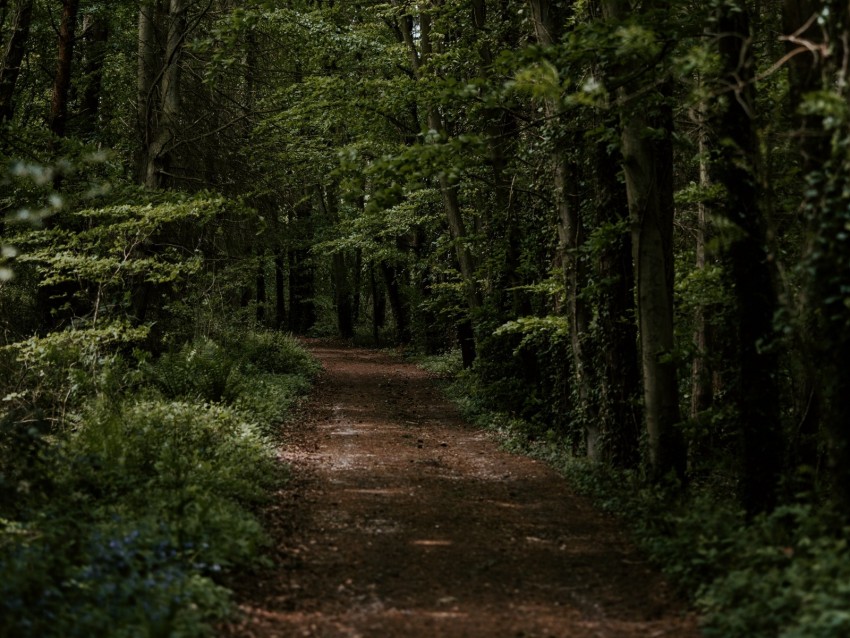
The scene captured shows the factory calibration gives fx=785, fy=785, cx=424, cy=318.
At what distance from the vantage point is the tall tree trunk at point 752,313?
7.69m

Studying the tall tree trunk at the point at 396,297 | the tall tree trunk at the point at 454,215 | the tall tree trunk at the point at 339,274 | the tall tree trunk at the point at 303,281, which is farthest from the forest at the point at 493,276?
the tall tree trunk at the point at 339,274

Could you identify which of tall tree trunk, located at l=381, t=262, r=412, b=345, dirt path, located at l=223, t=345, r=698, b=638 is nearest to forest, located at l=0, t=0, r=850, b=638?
dirt path, located at l=223, t=345, r=698, b=638

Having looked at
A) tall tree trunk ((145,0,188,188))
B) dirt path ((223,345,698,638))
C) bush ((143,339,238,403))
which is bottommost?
dirt path ((223,345,698,638))

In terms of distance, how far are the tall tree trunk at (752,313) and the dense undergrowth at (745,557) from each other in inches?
17.6

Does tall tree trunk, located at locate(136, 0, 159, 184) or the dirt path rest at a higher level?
tall tree trunk, located at locate(136, 0, 159, 184)

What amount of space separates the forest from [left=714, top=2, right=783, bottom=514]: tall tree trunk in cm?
3

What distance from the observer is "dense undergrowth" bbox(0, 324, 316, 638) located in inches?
208

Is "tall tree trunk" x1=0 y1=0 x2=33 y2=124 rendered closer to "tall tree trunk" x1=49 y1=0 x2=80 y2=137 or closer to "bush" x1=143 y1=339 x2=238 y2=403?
"tall tree trunk" x1=49 y1=0 x2=80 y2=137

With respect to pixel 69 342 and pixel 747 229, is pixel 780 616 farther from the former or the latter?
pixel 69 342

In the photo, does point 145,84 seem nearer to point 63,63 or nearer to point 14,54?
point 63,63

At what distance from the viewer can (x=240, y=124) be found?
21891 millimetres

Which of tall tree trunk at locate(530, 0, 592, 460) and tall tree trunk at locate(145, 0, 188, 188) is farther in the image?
tall tree trunk at locate(145, 0, 188, 188)

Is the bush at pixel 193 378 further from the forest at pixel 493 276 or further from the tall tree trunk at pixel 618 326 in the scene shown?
the tall tree trunk at pixel 618 326

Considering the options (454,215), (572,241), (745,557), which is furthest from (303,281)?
(745,557)
